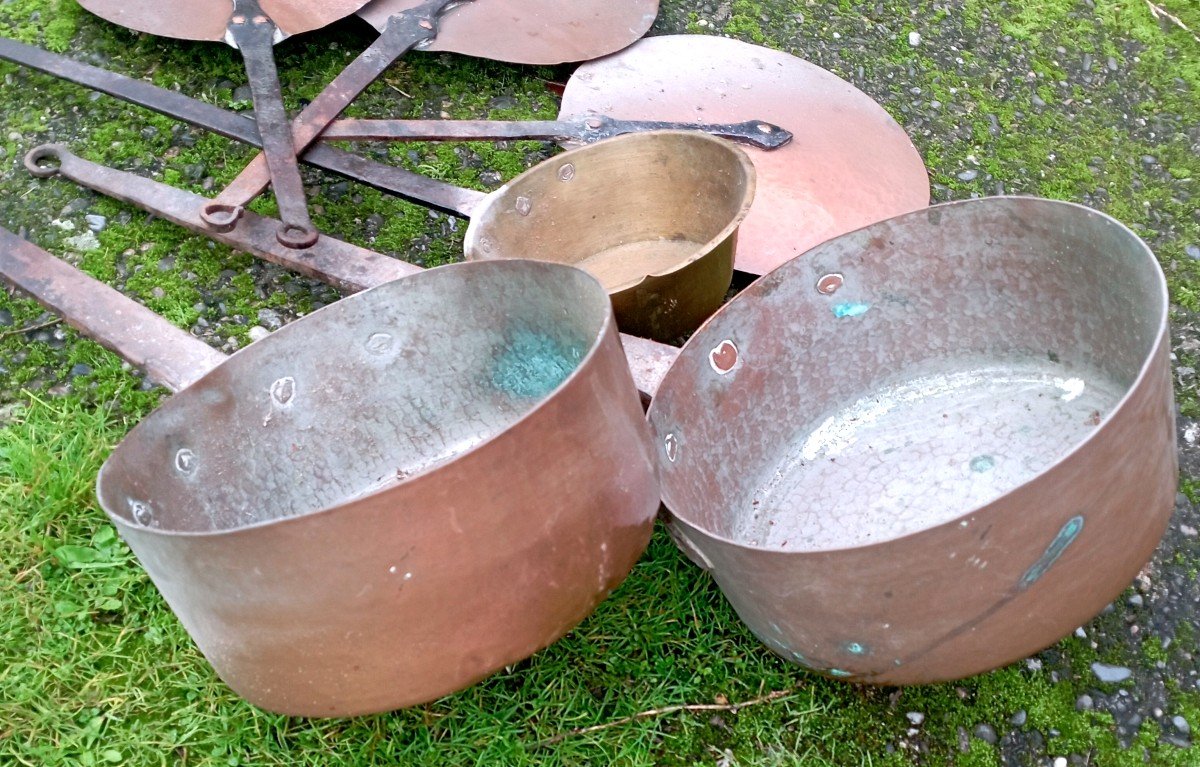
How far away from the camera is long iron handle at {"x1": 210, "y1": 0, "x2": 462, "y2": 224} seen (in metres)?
2.27

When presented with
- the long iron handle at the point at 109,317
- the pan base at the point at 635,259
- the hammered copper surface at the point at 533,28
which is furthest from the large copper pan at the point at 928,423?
the hammered copper surface at the point at 533,28

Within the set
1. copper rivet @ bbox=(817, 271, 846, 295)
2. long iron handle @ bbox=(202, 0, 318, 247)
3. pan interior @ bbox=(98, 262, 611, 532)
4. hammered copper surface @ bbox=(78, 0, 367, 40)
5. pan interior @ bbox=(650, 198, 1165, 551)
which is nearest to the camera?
pan interior @ bbox=(98, 262, 611, 532)

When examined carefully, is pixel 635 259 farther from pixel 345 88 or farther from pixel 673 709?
pixel 673 709

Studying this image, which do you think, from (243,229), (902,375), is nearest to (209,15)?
(243,229)

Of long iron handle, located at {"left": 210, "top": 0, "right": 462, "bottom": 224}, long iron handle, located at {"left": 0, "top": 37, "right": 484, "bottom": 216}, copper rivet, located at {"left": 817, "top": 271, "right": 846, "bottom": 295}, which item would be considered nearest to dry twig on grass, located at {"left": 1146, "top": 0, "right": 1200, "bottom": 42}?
copper rivet, located at {"left": 817, "top": 271, "right": 846, "bottom": 295}

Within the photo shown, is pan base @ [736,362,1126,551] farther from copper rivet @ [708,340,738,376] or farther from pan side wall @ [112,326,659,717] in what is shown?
pan side wall @ [112,326,659,717]

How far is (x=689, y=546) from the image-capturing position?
1.53 metres

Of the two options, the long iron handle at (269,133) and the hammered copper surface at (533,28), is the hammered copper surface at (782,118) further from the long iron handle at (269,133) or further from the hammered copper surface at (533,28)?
the long iron handle at (269,133)

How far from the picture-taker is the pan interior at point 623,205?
2203 mm

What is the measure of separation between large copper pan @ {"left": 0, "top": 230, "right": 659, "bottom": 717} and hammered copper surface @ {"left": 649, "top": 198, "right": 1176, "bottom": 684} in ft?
0.67

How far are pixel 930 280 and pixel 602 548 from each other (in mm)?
945

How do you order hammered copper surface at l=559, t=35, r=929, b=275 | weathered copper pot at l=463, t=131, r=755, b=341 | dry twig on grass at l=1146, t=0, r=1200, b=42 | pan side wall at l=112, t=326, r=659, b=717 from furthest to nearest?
dry twig on grass at l=1146, t=0, r=1200, b=42, hammered copper surface at l=559, t=35, r=929, b=275, weathered copper pot at l=463, t=131, r=755, b=341, pan side wall at l=112, t=326, r=659, b=717

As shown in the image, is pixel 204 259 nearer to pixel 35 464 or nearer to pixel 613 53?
pixel 35 464

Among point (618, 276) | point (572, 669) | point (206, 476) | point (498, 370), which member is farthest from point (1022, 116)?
point (206, 476)
